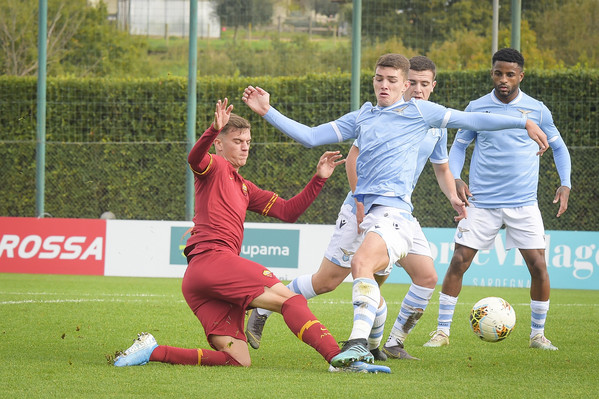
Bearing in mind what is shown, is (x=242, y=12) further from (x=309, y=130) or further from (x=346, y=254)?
(x=309, y=130)

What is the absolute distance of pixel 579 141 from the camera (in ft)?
52.6

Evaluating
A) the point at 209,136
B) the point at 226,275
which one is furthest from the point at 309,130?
the point at 226,275

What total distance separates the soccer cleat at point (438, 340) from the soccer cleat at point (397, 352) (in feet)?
1.97

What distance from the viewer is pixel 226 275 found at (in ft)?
17.6

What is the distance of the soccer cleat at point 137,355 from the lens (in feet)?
17.4

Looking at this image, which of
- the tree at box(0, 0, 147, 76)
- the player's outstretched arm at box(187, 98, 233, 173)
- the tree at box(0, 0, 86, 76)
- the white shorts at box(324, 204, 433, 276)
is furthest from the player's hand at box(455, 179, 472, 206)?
the tree at box(0, 0, 86, 76)

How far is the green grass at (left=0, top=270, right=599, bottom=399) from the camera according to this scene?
457 centimetres

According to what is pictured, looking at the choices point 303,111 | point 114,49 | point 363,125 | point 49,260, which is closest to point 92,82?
point 303,111

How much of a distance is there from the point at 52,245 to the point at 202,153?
29.6 ft

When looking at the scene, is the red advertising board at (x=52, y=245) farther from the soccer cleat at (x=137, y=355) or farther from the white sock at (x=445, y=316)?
the soccer cleat at (x=137, y=355)

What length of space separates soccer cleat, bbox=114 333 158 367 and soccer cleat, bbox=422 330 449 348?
248 cm

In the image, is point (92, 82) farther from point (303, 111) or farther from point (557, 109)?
point (557, 109)

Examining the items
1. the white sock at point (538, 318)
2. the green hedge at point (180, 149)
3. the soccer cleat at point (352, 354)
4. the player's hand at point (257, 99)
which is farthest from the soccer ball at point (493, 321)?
the green hedge at point (180, 149)

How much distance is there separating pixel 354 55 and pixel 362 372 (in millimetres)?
9999
